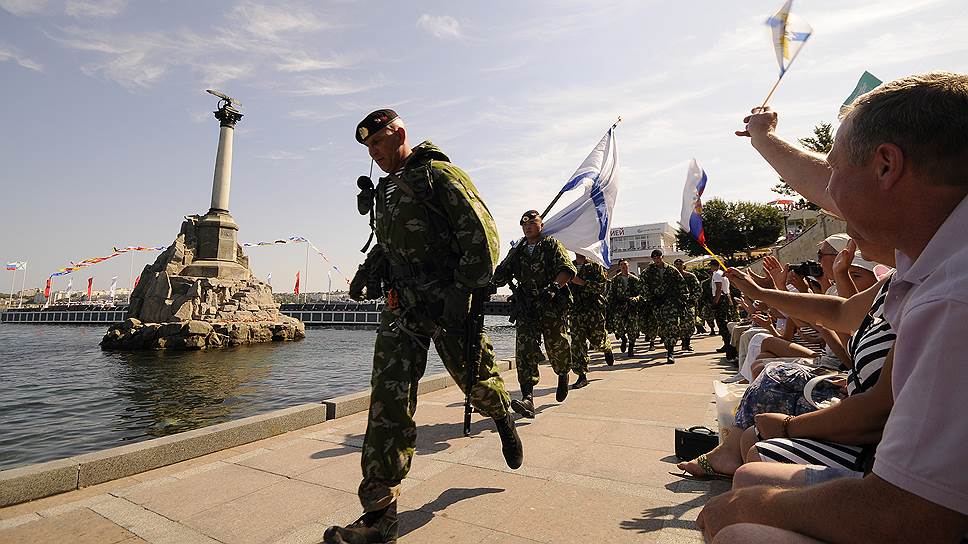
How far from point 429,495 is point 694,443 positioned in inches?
68.4

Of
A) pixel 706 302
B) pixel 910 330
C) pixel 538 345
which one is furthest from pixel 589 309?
pixel 706 302

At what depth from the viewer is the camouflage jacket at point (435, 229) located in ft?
9.09

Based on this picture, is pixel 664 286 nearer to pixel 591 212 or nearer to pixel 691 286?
pixel 691 286

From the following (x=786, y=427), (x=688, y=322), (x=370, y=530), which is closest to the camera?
(x=786, y=427)

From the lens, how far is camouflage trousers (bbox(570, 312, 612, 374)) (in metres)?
6.72

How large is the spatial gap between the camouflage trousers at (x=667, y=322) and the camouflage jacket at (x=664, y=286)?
0.13 m

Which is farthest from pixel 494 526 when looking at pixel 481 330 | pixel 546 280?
pixel 546 280

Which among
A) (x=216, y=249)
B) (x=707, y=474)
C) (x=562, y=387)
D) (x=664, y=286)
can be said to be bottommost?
(x=707, y=474)

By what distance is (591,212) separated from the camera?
10.6m

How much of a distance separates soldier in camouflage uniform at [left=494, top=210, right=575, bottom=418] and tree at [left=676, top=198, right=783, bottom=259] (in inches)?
1816

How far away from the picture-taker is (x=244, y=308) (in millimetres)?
35656

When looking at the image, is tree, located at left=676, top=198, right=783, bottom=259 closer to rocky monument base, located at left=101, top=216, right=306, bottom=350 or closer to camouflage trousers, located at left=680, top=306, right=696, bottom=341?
rocky monument base, located at left=101, top=216, right=306, bottom=350

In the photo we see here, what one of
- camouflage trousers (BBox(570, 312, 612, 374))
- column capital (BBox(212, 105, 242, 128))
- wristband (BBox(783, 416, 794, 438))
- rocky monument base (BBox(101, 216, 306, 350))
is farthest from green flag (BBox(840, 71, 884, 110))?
column capital (BBox(212, 105, 242, 128))

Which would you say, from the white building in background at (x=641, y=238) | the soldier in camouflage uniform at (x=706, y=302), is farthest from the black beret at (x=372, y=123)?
the white building in background at (x=641, y=238)
